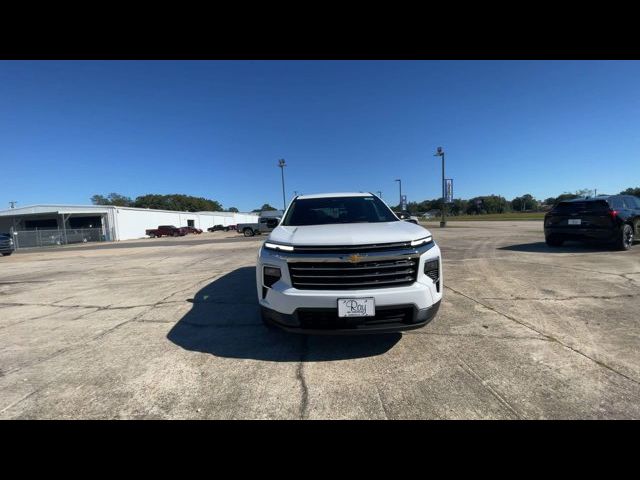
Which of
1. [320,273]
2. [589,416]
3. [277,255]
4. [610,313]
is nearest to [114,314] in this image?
[277,255]

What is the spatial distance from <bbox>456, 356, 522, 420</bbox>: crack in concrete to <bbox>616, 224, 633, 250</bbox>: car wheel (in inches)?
348

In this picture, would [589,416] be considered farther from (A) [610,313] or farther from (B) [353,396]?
(A) [610,313]

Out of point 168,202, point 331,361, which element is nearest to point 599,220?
point 331,361

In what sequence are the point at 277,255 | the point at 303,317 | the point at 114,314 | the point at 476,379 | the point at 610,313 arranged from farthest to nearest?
the point at 114,314
the point at 610,313
the point at 277,255
the point at 303,317
the point at 476,379

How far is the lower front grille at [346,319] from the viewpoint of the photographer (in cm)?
260

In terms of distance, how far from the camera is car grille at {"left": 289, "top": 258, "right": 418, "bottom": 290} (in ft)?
8.86

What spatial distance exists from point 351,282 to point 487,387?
1.36 m

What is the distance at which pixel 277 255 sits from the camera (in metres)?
2.87

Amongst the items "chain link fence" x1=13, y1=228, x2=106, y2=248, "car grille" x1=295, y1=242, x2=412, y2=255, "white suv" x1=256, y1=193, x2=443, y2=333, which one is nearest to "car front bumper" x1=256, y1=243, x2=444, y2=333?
"white suv" x1=256, y1=193, x2=443, y2=333

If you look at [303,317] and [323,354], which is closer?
[303,317]

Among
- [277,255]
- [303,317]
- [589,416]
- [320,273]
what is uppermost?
[277,255]

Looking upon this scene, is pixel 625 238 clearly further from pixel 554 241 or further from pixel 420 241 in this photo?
pixel 420 241

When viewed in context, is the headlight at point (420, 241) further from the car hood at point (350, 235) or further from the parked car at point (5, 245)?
the parked car at point (5, 245)
